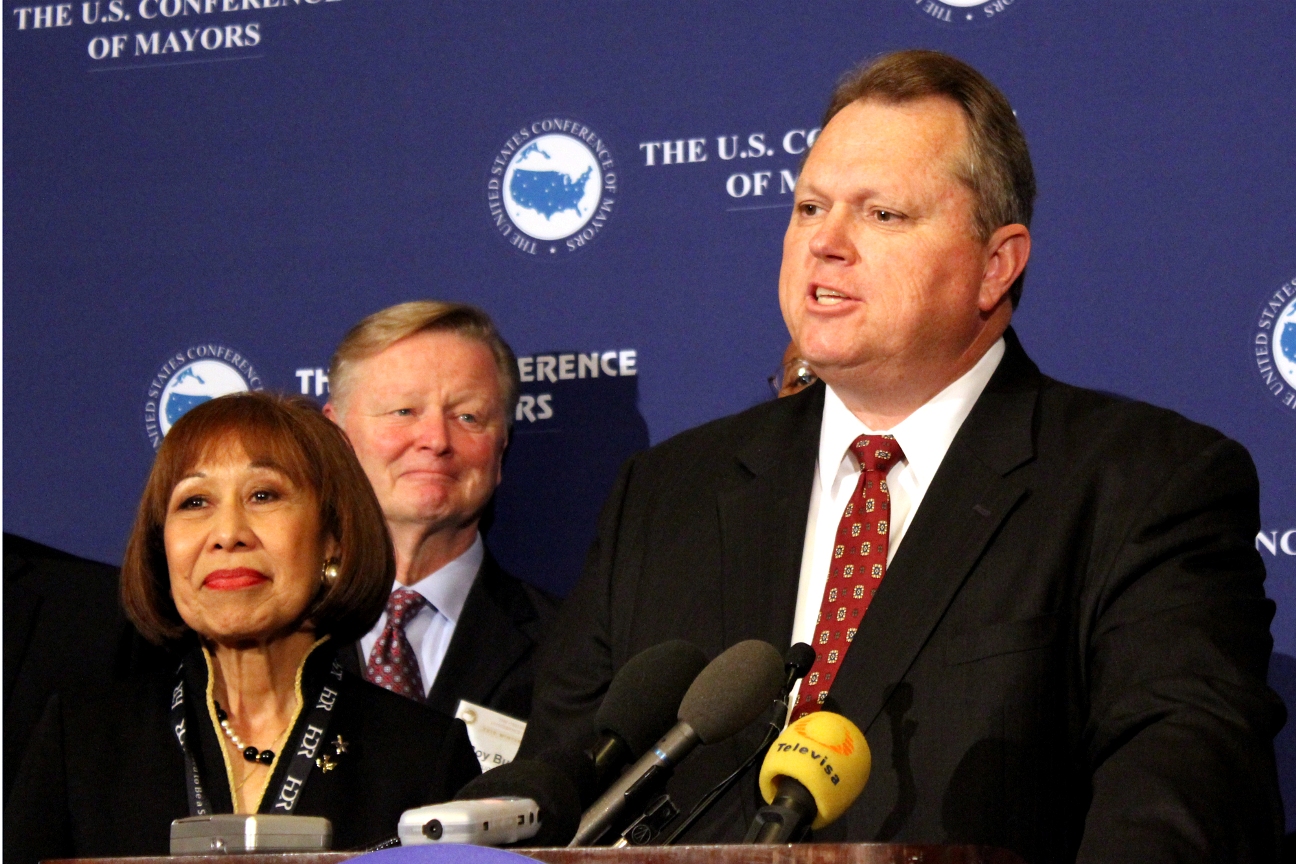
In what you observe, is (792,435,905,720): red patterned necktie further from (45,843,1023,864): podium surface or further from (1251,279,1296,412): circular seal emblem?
(1251,279,1296,412): circular seal emblem

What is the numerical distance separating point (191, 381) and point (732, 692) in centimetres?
274

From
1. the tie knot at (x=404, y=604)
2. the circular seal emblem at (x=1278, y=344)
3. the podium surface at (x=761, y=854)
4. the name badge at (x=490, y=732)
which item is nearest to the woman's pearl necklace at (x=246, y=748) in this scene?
the name badge at (x=490, y=732)

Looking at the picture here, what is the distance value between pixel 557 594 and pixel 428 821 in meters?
2.49

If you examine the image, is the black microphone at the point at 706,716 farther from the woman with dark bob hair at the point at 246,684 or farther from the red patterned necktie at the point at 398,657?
the red patterned necktie at the point at 398,657

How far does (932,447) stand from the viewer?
2486 millimetres

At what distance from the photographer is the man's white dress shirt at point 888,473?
2432mm

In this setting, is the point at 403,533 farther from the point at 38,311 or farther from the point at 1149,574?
the point at 1149,574

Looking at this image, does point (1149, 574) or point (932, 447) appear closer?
point (1149, 574)

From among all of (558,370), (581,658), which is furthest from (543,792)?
(558,370)

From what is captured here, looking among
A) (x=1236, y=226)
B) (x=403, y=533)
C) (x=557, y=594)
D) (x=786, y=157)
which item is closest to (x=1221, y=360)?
(x=1236, y=226)

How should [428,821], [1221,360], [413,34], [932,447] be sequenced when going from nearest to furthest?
[428,821] → [932,447] → [1221,360] → [413,34]

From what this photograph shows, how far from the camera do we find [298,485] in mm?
2787

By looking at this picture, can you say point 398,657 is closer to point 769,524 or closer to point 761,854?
point 769,524

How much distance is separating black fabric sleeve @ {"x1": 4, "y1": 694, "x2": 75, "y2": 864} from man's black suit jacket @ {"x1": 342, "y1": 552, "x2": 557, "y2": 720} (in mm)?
1048
